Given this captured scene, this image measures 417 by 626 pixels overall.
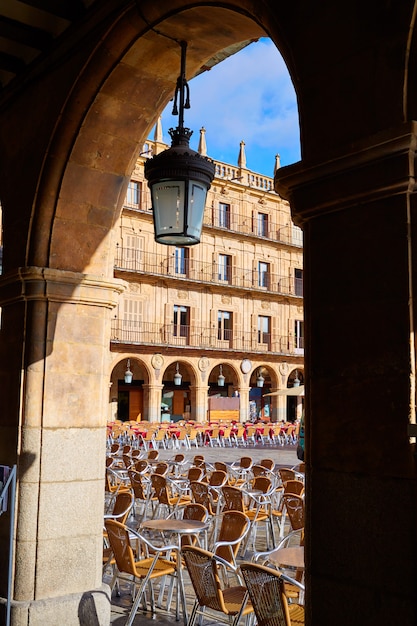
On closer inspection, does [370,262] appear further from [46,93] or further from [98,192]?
[46,93]

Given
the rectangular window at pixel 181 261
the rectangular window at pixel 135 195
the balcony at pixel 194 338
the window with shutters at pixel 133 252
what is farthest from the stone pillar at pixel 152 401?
the rectangular window at pixel 135 195

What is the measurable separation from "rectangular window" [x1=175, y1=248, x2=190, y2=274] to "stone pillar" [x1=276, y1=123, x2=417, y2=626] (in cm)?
2679

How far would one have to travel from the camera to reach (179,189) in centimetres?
331

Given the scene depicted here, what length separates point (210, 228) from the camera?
29891 millimetres

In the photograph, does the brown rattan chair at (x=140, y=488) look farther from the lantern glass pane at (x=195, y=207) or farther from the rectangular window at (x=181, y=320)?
the rectangular window at (x=181, y=320)

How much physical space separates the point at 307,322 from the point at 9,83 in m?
3.42

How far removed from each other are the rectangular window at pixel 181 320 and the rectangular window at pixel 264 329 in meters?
4.16

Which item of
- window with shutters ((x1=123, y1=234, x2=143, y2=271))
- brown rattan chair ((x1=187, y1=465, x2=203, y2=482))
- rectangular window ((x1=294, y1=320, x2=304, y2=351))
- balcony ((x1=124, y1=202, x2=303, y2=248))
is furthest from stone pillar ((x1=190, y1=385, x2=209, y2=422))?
brown rattan chair ((x1=187, y1=465, x2=203, y2=482))

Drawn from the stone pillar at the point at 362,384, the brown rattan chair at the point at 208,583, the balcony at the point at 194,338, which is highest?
the balcony at the point at 194,338

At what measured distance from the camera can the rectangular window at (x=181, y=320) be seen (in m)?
28.6

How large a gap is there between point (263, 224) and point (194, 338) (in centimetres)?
760

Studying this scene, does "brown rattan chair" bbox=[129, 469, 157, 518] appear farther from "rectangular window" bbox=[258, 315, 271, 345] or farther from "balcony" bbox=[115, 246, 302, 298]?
"rectangular window" bbox=[258, 315, 271, 345]

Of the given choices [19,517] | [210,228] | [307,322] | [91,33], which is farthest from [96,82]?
[210,228]

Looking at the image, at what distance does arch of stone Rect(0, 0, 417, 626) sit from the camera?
1.98 metres
